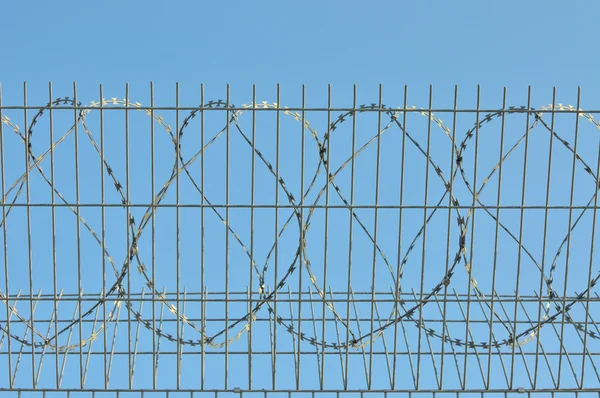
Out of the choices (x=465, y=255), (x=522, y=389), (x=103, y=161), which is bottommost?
(x=522, y=389)

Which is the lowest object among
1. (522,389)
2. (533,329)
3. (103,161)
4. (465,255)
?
(522,389)

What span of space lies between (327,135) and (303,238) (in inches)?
54.4

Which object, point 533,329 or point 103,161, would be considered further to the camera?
point 533,329

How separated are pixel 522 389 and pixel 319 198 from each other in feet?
12.3

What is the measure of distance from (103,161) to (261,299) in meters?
2.73

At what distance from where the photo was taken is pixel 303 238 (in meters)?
11.9

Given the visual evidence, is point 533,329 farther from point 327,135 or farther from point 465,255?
point 327,135

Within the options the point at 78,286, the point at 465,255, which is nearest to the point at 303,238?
the point at 465,255

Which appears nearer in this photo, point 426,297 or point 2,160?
point 2,160

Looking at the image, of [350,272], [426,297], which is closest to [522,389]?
[426,297]

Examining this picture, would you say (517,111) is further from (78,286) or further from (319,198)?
(78,286)

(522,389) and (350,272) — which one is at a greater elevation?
(350,272)

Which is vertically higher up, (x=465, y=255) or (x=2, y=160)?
(x=2, y=160)

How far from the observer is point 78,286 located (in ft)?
39.0
